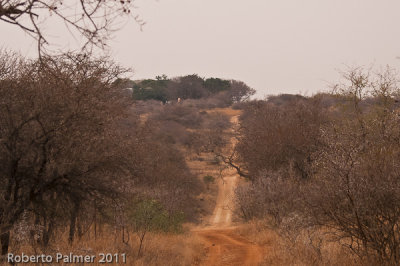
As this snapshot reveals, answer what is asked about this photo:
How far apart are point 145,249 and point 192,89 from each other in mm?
62808

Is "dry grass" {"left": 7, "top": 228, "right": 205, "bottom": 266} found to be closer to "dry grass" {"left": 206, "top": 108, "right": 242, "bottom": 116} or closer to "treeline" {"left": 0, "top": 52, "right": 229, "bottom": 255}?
"treeline" {"left": 0, "top": 52, "right": 229, "bottom": 255}

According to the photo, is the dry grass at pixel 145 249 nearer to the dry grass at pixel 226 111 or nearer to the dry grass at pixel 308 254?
the dry grass at pixel 308 254

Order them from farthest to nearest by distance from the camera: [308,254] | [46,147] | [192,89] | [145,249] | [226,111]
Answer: [192,89]
[226,111]
[145,249]
[308,254]
[46,147]

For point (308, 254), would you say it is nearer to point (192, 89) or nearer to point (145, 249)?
point (145, 249)

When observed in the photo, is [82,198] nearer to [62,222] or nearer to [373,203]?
[62,222]

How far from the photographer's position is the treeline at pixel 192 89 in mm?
69875

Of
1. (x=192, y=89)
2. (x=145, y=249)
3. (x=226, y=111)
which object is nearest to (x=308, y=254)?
(x=145, y=249)

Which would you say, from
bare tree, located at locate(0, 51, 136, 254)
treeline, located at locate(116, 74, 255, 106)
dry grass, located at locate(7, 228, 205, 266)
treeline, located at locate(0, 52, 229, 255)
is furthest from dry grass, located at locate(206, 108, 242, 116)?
bare tree, located at locate(0, 51, 136, 254)

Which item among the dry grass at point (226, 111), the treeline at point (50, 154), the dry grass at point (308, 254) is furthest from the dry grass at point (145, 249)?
the dry grass at point (226, 111)

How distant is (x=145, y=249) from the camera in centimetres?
1093

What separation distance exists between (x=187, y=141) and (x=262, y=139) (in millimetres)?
21243

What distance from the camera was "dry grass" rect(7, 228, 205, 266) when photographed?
919 centimetres

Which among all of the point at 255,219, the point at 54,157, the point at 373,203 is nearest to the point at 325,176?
the point at 373,203

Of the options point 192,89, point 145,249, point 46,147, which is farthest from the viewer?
point 192,89
